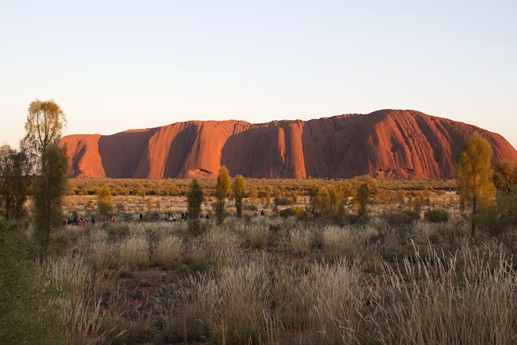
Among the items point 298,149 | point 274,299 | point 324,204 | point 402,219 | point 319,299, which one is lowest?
point 402,219

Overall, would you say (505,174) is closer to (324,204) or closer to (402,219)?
(402,219)

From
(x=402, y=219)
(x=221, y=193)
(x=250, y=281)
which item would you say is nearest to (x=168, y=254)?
(x=250, y=281)

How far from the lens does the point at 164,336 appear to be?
17.6 ft

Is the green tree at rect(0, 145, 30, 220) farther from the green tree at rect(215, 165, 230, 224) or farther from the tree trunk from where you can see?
the tree trunk

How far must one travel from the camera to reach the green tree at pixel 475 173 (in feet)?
47.1

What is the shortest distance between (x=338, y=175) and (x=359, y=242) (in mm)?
98664

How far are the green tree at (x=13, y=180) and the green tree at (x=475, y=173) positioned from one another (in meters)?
15.9

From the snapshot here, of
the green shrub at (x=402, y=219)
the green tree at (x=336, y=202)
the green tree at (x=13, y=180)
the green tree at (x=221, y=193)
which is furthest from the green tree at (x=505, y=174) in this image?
the green tree at (x=13, y=180)

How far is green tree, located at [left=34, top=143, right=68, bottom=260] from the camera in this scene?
9.23 metres

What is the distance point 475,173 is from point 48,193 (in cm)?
1288

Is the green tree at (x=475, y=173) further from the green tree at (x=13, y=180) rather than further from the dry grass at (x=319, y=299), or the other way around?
the green tree at (x=13, y=180)

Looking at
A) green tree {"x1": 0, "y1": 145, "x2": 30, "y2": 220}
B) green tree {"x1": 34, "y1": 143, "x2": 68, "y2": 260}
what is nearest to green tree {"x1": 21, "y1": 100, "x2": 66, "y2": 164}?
green tree {"x1": 0, "y1": 145, "x2": 30, "y2": 220}

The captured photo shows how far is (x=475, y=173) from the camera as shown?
1445 centimetres

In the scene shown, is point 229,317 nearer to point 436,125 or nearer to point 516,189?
point 516,189
